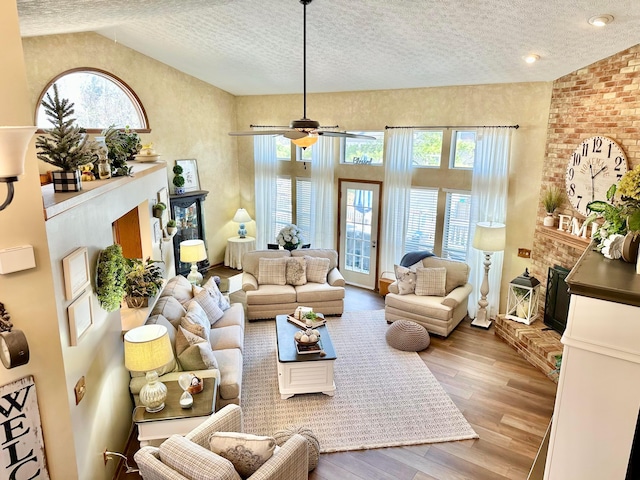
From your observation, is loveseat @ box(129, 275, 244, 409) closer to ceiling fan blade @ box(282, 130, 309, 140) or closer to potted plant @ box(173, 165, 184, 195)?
ceiling fan blade @ box(282, 130, 309, 140)

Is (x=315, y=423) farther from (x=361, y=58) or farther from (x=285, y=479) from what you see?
(x=361, y=58)

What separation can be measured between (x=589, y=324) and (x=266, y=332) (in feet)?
16.5

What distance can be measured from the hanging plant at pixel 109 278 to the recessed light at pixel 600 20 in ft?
15.3

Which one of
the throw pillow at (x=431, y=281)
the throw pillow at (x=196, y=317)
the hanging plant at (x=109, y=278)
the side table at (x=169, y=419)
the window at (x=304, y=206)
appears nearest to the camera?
the hanging plant at (x=109, y=278)

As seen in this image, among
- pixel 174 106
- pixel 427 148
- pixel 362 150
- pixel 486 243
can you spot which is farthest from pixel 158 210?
pixel 486 243

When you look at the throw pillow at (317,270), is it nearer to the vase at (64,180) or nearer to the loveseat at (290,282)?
the loveseat at (290,282)

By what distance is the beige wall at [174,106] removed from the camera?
5.92 meters

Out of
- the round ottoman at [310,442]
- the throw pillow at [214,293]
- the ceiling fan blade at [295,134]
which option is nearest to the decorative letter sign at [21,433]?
the round ottoman at [310,442]

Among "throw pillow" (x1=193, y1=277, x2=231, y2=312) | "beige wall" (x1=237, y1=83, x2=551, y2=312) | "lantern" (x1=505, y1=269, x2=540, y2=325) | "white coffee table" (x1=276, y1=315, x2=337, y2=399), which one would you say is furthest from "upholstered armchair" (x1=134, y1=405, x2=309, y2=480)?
"beige wall" (x1=237, y1=83, x2=551, y2=312)

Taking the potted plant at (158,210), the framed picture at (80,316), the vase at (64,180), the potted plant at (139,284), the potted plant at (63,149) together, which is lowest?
→ the potted plant at (139,284)

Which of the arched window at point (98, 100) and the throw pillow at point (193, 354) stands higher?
the arched window at point (98, 100)

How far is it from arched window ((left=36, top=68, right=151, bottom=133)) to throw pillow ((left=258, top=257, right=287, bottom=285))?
123 inches

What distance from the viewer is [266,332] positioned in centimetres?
→ 650

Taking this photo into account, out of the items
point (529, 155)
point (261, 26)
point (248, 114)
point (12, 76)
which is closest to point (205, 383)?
point (12, 76)
